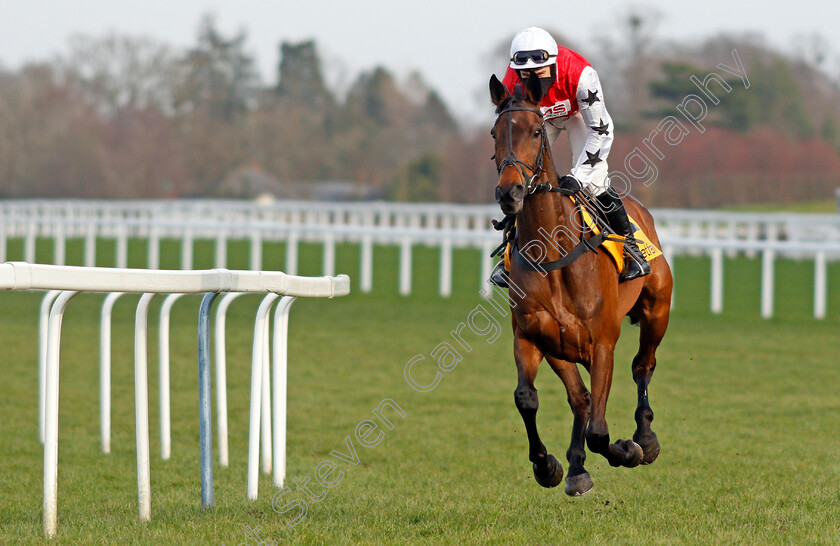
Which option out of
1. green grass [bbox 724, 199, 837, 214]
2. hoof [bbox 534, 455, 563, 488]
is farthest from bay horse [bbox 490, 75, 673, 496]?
green grass [bbox 724, 199, 837, 214]

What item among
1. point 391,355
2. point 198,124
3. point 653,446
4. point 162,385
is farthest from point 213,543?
point 198,124

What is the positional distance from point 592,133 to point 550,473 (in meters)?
1.43

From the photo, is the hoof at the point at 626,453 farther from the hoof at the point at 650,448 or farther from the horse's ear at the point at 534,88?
the horse's ear at the point at 534,88

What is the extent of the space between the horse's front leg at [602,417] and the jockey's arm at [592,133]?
733 millimetres

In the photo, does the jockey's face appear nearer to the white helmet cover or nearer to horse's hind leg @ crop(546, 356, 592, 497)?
the white helmet cover

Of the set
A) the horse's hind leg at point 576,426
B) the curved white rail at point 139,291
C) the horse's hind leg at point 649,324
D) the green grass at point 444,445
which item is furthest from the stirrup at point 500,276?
the horse's hind leg at point 649,324

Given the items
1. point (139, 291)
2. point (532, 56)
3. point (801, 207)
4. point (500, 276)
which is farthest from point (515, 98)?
point (801, 207)

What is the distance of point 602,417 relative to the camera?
441cm

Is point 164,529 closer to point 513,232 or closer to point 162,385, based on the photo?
point 162,385

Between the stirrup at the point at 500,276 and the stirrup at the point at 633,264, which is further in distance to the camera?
the stirrup at the point at 633,264

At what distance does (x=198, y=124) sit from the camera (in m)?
62.3

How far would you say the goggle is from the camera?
14.6 ft

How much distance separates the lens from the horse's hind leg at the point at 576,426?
427cm

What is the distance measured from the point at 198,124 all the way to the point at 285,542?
199ft
